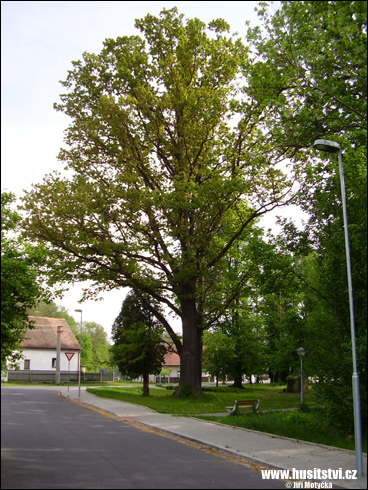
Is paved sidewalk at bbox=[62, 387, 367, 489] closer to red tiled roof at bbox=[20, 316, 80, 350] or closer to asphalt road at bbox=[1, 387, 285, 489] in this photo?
asphalt road at bbox=[1, 387, 285, 489]

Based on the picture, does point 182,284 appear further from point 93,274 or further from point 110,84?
point 110,84

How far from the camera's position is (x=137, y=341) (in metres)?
29.5

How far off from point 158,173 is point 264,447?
60.8ft

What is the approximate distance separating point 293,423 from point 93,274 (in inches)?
595

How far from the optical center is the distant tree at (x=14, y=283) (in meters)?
8.59

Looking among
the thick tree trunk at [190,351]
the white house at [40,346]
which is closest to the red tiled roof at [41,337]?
the white house at [40,346]

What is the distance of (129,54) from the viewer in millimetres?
24297

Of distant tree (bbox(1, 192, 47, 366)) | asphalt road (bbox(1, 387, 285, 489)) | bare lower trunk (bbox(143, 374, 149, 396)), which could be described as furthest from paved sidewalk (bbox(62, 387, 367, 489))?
bare lower trunk (bbox(143, 374, 149, 396))

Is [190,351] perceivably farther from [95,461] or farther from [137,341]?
[95,461]

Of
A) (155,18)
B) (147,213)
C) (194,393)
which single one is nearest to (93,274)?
(147,213)

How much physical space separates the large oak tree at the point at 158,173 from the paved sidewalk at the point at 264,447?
988cm

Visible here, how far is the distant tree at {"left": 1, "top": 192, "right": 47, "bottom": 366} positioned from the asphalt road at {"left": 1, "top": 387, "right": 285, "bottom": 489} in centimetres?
116

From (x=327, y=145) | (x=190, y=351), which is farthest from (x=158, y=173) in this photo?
(x=327, y=145)

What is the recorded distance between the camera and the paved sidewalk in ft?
30.0
